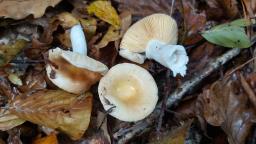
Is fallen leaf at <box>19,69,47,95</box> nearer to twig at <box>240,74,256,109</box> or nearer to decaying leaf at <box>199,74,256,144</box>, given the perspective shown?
decaying leaf at <box>199,74,256,144</box>

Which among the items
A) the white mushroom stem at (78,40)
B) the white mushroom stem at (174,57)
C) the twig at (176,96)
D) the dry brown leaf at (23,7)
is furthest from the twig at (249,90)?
the dry brown leaf at (23,7)

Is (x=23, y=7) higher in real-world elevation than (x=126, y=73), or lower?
higher

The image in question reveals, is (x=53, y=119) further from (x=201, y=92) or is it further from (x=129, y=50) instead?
(x=201, y=92)

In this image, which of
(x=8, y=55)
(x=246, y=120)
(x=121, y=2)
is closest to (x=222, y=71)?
(x=246, y=120)

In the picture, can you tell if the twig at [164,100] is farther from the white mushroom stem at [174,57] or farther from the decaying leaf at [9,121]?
the decaying leaf at [9,121]

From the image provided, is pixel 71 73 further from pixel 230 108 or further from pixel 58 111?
pixel 230 108

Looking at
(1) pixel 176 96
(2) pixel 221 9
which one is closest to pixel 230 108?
(1) pixel 176 96
